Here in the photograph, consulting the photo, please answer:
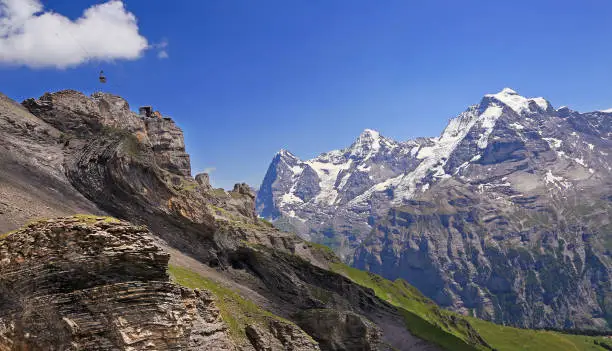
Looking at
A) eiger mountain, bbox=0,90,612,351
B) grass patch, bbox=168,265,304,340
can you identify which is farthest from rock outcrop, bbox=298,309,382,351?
grass patch, bbox=168,265,304,340

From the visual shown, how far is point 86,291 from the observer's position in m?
32.6

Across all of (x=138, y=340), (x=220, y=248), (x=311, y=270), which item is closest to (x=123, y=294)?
(x=138, y=340)

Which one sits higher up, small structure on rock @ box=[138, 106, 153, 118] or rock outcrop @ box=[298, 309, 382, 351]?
small structure on rock @ box=[138, 106, 153, 118]

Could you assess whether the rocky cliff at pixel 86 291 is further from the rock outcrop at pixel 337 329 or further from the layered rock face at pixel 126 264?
the rock outcrop at pixel 337 329

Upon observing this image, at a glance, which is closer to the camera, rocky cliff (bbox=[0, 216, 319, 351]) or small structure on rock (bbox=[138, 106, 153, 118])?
rocky cliff (bbox=[0, 216, 319, 351])

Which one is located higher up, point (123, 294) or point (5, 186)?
point (5, 186)

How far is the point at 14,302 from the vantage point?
3306cm

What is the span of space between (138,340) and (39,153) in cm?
6430

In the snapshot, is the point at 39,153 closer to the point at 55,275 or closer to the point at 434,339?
the point at 55,275

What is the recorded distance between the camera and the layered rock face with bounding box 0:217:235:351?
32.0 metres

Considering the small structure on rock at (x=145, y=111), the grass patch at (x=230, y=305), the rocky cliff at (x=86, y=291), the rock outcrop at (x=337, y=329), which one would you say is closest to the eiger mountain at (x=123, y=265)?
the rocky cliff at (x=86, y=291)

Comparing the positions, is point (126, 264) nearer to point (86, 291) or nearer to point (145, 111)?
point (86, 291)

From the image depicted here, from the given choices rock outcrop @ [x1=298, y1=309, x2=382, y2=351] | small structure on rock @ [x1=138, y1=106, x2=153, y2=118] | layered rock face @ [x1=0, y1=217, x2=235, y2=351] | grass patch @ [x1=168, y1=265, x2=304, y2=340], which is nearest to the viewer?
layered rock face @ [x1=0, y1=217, x2=235, y2=351]

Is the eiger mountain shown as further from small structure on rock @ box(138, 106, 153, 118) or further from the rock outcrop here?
small structure on rock @ box(138, 106, 153, 118)
